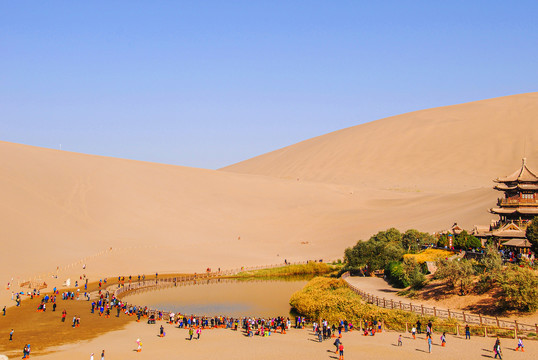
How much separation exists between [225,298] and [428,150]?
90.4 m

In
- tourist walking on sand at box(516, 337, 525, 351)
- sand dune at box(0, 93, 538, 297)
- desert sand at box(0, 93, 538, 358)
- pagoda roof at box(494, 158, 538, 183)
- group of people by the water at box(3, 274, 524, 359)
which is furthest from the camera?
sand dune at box(0, 93, 538, 297)

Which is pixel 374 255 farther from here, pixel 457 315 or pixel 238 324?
pixel 238 324

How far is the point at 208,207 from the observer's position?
71.6 metres

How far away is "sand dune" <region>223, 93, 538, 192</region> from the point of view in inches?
3974

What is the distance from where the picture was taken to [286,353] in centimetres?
2170

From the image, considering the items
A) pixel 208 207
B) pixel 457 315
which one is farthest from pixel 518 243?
pixel 208 207

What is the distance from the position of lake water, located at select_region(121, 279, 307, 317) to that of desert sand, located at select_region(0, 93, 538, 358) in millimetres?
6443

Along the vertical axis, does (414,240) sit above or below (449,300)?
above

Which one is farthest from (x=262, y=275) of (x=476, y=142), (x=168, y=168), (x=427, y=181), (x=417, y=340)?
(x=476, y=142)

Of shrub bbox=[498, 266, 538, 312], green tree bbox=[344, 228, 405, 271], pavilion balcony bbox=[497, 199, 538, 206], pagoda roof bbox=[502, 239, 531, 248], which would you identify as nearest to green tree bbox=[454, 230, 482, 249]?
pagoda roof bbox=[502, 239, 531, 248]

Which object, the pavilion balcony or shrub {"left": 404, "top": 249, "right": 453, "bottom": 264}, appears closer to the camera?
shrub {"left": 404, "top": 249, "right": 453, "bottom": 264}

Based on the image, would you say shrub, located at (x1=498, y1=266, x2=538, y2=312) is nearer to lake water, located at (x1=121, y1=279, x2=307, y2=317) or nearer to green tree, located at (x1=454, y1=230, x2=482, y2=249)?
lake water, located at (x1=121, y1=279, x2=307, y2=317)

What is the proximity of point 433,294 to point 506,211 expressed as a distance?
13170 mm

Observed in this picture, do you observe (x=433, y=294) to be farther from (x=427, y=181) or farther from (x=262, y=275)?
(x=427, y=181)
